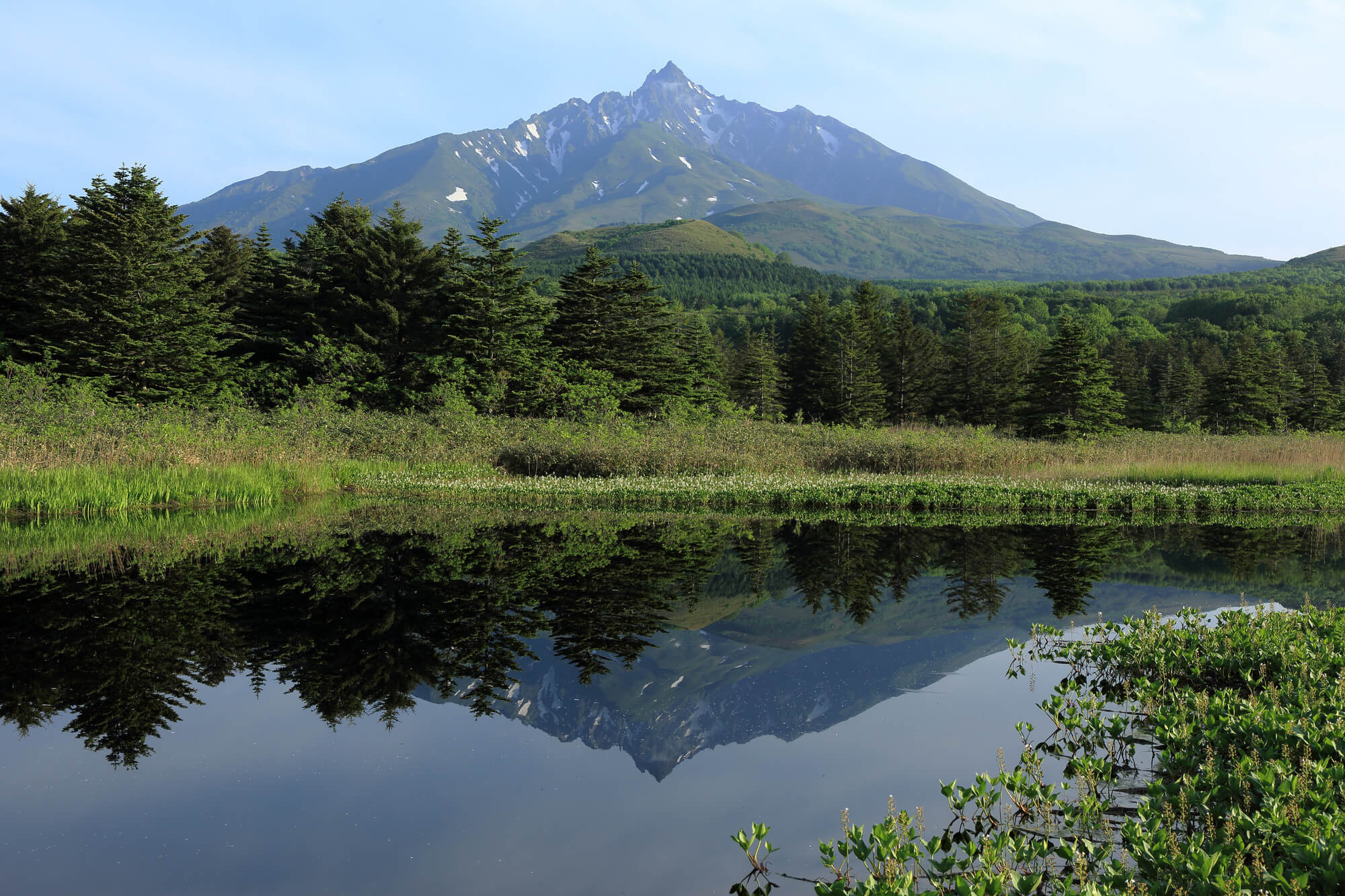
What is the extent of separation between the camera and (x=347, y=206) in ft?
139

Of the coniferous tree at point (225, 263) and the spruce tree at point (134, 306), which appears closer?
the spruce tree at point (134, 306)

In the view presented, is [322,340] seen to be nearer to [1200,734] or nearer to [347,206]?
[347,206]

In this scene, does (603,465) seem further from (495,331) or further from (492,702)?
(492,702)

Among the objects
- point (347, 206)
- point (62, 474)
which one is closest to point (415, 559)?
point (62, 474)

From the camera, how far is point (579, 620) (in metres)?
8.29

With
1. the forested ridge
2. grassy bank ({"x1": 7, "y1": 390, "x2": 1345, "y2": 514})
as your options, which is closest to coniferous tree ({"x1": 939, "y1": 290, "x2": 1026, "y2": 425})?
the forested ridge

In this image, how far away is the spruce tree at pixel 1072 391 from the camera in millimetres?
41094

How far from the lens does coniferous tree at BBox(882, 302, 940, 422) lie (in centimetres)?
5591

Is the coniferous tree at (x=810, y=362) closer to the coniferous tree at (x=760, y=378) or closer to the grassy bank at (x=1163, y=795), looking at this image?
the coniferous tree at (x=760, y=378)

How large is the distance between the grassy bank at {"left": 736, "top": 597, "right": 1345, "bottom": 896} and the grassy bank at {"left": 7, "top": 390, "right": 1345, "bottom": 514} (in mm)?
12317

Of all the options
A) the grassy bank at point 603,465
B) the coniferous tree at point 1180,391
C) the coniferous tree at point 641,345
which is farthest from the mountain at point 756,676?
the coniferous tree at point 1180,391

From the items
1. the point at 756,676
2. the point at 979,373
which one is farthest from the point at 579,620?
the point at 979,373

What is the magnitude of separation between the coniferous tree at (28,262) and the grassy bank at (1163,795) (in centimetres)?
3935

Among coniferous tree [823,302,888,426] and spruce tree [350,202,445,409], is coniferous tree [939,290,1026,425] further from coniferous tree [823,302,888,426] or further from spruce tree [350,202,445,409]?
spruce tree [350,202,445,409]
